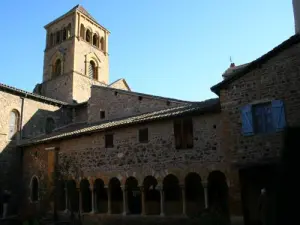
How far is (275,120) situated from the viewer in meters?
11.8

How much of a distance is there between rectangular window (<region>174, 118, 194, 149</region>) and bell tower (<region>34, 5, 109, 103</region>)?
1615 cm

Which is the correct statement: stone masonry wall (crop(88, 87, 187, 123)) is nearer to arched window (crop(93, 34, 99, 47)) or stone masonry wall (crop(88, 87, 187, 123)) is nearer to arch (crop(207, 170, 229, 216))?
arch (crop(207, 170, 229, 216))

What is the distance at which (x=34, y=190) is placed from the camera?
2133 cm

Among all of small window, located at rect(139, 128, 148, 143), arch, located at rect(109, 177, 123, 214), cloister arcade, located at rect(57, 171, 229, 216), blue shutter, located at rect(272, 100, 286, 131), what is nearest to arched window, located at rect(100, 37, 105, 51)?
cloister arcade, located at rect(57, 171, 229, 216)

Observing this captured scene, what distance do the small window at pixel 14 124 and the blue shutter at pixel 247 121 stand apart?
16.9 m

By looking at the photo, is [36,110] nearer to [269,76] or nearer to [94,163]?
[94,163]

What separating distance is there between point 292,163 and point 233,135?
4.34 m

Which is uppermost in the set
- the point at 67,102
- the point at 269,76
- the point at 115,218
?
the point at 67,102

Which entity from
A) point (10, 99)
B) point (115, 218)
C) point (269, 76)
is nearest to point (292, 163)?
point (269, 76)

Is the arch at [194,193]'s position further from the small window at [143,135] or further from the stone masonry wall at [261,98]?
the stone masonry wall at [261,98]

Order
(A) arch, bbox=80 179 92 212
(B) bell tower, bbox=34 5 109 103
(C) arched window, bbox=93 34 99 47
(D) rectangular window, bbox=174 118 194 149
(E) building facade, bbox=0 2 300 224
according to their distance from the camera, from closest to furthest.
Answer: (E) building facade, bbox=0 2 300 224 < (D) rectangular window, bbox=174 118 194 149 < (A) arch, bbox=80 179 92 212 < (B) bell tower, bbox=34 5 109 103 < (C) arched window, bbox=93 34 99 47

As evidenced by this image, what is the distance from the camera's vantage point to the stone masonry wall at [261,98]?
11695mm

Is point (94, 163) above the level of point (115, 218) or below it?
above

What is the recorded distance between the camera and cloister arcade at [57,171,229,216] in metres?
15.8
